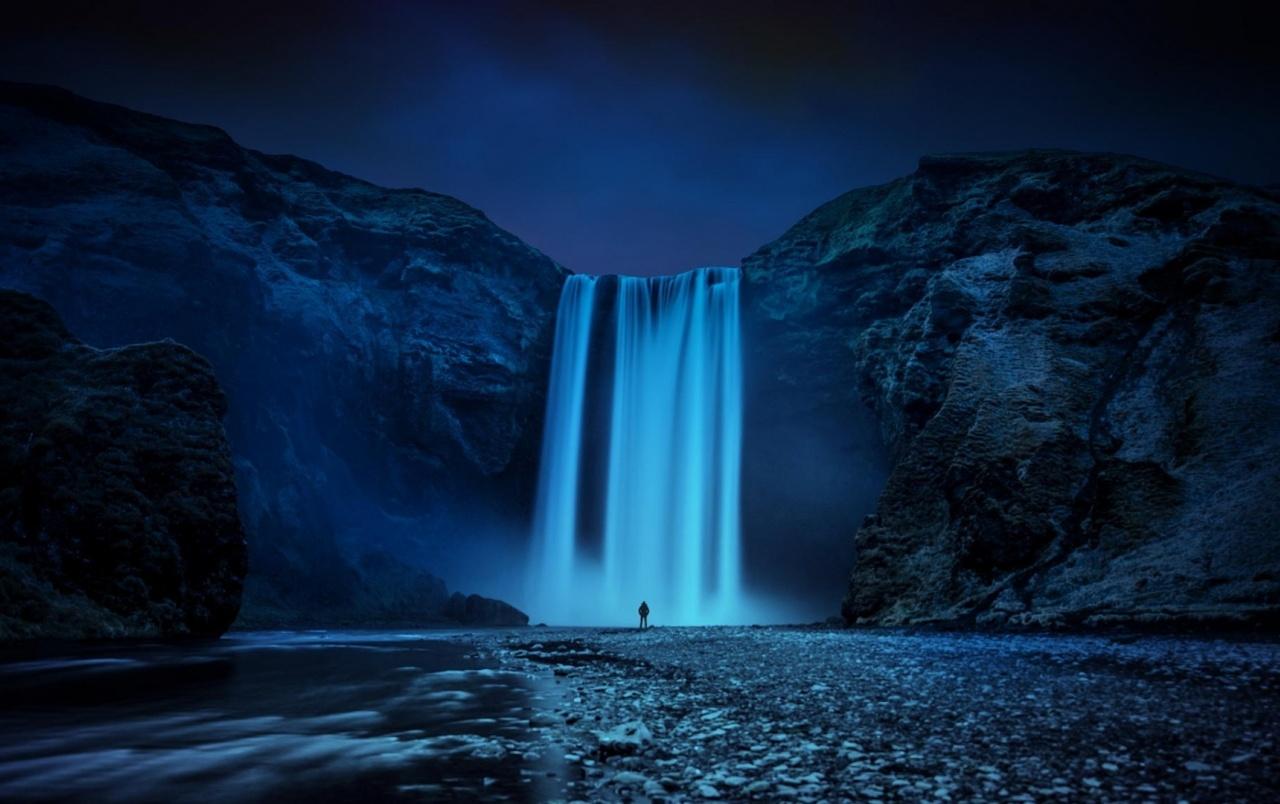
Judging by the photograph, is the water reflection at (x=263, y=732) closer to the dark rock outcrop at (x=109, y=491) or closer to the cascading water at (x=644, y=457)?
the dark rock outcrop at (x=109, y=491)

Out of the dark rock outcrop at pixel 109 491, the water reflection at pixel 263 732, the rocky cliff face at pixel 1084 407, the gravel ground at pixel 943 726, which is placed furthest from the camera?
the dark rock outcrop at pixel 109 491

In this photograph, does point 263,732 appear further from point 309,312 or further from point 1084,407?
point 309,312

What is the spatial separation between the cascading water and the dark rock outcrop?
1333 inches

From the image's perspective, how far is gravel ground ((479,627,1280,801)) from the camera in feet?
17.6

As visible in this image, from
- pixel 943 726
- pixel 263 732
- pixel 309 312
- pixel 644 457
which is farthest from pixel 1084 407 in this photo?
pixel 309 312

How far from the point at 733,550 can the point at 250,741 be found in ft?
171

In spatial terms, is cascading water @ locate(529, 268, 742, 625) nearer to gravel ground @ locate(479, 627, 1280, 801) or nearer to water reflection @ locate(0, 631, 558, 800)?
water reflection @ locate(0, 631, 558, 800)

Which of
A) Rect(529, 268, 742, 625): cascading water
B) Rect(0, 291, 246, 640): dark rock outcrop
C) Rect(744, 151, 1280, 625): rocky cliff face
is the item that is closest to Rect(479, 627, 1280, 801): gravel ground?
Rect(744, 151, 1280, 625): rocky cliff face

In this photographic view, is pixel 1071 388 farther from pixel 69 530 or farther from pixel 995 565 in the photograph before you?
pixel 69 530

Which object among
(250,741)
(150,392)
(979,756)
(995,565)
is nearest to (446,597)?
(150,392)

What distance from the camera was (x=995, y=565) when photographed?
22500 mm

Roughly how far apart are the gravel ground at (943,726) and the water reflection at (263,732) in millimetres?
964

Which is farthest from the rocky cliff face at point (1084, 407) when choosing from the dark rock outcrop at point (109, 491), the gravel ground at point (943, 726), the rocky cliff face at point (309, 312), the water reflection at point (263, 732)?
the rocky cliff face at point (309, 312)

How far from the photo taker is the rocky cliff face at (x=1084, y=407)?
1895cm
